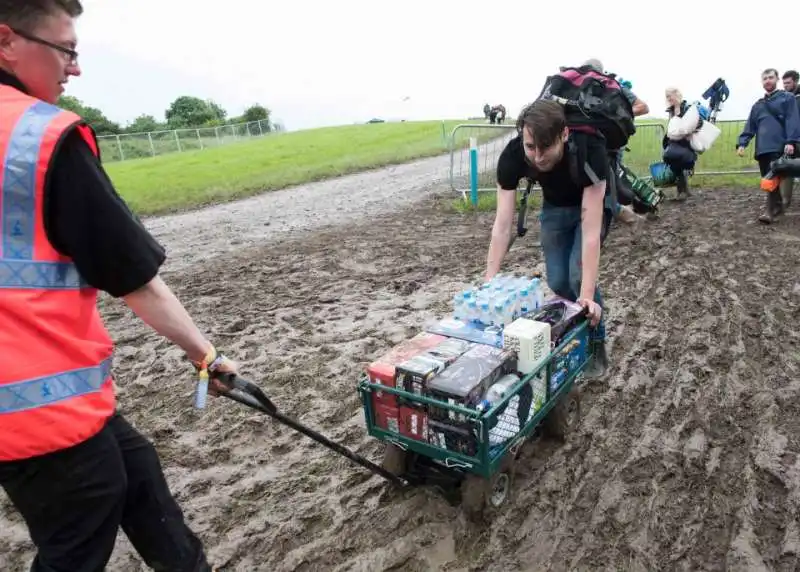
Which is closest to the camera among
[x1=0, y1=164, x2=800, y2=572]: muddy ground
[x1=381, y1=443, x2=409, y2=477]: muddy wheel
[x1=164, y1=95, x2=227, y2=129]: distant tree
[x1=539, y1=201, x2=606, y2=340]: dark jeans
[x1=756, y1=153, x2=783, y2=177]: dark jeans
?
[x1=0, y1=164, x2=800, y2=572]: muddy ground

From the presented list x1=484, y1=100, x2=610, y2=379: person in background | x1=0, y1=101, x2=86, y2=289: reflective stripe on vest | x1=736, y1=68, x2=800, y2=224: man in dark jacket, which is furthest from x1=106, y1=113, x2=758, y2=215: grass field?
x1=0, y1=101, x2=86, y2=289: reflective stripe on vest

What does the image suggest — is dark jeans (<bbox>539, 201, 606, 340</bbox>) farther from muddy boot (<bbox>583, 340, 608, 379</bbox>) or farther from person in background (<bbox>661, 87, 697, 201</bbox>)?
person in background (<bbox>661, 87, 697, 201</bbox>)

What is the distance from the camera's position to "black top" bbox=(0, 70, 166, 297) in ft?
4.92

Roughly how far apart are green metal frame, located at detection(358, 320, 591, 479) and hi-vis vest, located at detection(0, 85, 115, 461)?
4.72 feet

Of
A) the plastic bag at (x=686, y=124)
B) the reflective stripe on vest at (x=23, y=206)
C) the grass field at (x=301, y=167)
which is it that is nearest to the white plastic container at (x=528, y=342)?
the reflective stripe on vest at (x=23, y=206)

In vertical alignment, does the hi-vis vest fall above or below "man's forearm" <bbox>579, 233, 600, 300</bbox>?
above

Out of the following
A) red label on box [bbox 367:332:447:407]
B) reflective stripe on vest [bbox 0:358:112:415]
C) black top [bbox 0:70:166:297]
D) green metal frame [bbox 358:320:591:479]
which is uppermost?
black top [bbox 0:70:166:297]

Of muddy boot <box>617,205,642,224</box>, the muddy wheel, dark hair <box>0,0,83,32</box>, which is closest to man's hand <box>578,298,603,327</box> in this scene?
the muddy wheel

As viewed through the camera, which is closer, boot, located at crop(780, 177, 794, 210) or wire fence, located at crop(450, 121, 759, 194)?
boot, located at crop(780, 177, 794, 210)

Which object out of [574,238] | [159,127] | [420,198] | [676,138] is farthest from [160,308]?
[159,127]

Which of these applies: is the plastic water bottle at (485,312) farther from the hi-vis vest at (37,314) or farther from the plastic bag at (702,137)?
the plastic bag at (702,137)

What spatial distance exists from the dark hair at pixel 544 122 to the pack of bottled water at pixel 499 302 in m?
0.85

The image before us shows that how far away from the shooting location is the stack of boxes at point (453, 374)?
2.69 metres

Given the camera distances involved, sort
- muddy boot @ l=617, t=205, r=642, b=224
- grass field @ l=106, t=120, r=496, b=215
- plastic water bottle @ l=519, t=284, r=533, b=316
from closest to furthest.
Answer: plastic water bottle @ l=519, t=284, r=533, b=316 → muddy boot @ l=617, t=205, r=642, b=224 → grass field @ l=106, t=120, r=496, b=215
